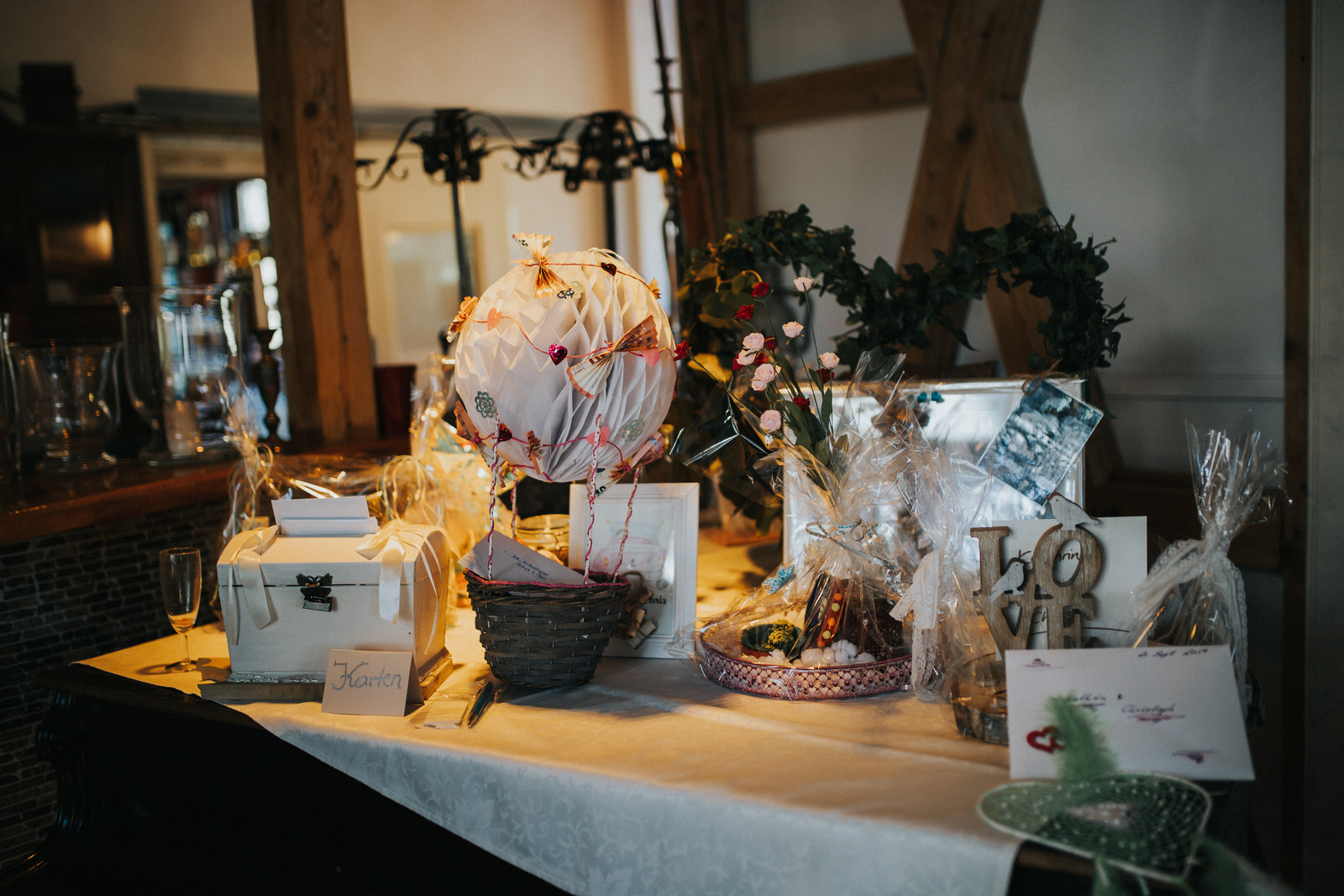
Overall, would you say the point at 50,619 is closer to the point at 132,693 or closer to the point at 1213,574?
the point at 132,693

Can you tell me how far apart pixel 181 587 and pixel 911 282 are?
3.96ft

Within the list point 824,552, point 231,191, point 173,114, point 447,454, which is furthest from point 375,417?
point 231,191

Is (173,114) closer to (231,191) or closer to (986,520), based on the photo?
(231,191)

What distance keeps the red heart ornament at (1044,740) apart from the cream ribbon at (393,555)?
76 centimetres

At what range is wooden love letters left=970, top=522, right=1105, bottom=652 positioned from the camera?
1.14m

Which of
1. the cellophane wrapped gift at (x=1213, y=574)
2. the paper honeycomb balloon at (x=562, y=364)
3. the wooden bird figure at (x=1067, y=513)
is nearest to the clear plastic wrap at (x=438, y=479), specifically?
the paper honeycomb balloon at (x=562, y=364)

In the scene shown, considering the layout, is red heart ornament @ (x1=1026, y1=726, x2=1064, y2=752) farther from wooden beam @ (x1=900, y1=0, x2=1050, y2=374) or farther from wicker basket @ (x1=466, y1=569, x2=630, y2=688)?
wooden beam @ (x1=900, y1=0, x2=1050, y2=374)

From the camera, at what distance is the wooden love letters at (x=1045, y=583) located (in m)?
1.14

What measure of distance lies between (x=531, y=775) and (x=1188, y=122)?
165 cm

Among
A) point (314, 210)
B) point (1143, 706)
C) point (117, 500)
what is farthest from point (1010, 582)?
point (314, 210)

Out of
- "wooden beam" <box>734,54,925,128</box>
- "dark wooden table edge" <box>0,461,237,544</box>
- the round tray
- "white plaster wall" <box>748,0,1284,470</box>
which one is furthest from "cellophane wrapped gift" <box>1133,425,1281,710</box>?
"dark wooden table edge" <box>0,461,237,544</box>

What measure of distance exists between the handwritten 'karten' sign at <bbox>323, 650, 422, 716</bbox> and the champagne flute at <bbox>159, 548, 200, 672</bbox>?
0.30m

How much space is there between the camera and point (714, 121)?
2.63m

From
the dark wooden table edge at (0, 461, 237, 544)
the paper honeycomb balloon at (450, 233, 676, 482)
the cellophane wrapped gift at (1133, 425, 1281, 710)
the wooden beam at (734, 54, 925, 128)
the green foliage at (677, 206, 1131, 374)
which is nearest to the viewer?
the cellophane wrapped gift at (1133, 425, 1281, 710)
